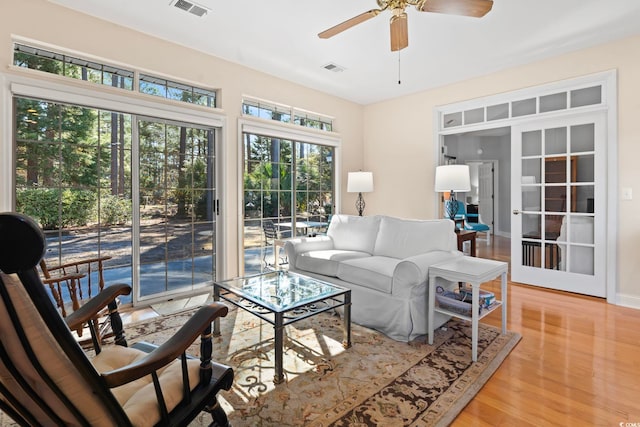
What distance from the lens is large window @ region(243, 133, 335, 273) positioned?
4242 mm

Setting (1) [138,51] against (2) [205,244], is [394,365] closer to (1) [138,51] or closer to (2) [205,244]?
(2) [205,244]

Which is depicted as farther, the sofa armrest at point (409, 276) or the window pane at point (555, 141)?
the window pane at point (555, 141)

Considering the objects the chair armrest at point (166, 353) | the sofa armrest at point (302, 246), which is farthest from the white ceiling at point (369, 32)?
the chair armrest at point (166, 353)

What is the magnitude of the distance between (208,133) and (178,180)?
2.21 feet

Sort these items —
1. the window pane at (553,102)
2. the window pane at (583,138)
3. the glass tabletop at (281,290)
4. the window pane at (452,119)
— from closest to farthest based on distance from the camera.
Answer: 1. the glass tabletop at (281,290)
2. the window pane at (583,138)
3. the window pane at (553,102)
4. the window pane at (452,119)

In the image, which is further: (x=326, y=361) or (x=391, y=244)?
(x=391, y=244)

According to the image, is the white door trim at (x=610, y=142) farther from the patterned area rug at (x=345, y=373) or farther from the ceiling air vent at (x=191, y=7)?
the ceiling air vent at (x=191, y=7)

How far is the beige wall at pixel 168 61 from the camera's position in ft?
8.67

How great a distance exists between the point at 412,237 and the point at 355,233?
71cm

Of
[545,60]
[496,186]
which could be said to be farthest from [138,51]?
[496,186]

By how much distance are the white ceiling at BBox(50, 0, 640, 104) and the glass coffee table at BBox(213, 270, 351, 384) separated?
7.72 feet

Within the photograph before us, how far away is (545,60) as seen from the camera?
12.5 feet

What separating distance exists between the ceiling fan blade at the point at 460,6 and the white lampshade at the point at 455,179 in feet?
6.43

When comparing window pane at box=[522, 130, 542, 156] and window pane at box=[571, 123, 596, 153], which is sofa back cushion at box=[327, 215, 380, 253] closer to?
window pane at box=[522, 130, 542, 156]
